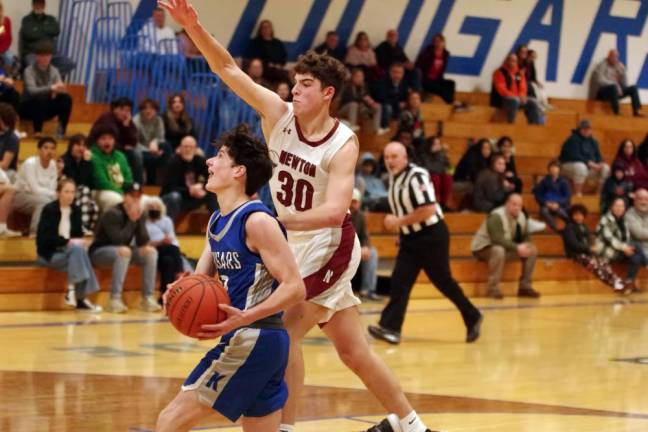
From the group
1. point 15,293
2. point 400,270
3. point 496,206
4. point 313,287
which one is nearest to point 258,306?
point 313,287

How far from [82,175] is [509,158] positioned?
7706mm

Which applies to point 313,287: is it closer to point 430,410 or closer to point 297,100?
point 297,100

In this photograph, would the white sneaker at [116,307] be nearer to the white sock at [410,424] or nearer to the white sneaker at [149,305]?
the white sneaker at [149,305]

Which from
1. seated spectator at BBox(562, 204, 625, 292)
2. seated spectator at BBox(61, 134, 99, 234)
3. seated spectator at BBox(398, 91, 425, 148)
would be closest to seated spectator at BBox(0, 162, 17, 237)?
seated spectator at BBox(61, 134, 99, 234)

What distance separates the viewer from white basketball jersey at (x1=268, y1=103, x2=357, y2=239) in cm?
604

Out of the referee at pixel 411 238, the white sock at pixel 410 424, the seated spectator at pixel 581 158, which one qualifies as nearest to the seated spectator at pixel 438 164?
the seated spectator at pixel 581 158

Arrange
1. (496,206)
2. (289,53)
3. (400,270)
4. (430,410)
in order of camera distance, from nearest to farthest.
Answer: (430,410)
(400,270)
(496,206)
(289,53)

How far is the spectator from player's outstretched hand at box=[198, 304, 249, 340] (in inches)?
341

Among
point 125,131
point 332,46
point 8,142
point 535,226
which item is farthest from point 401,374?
point 332,46

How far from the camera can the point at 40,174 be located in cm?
1323

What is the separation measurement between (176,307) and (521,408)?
3.72 meters

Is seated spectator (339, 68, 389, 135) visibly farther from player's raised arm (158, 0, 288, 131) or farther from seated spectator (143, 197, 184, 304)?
player's raised arm (158, 0, 288, 131)

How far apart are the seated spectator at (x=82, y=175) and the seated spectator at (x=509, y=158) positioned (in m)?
6.98

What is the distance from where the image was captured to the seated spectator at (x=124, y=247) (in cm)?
1280
